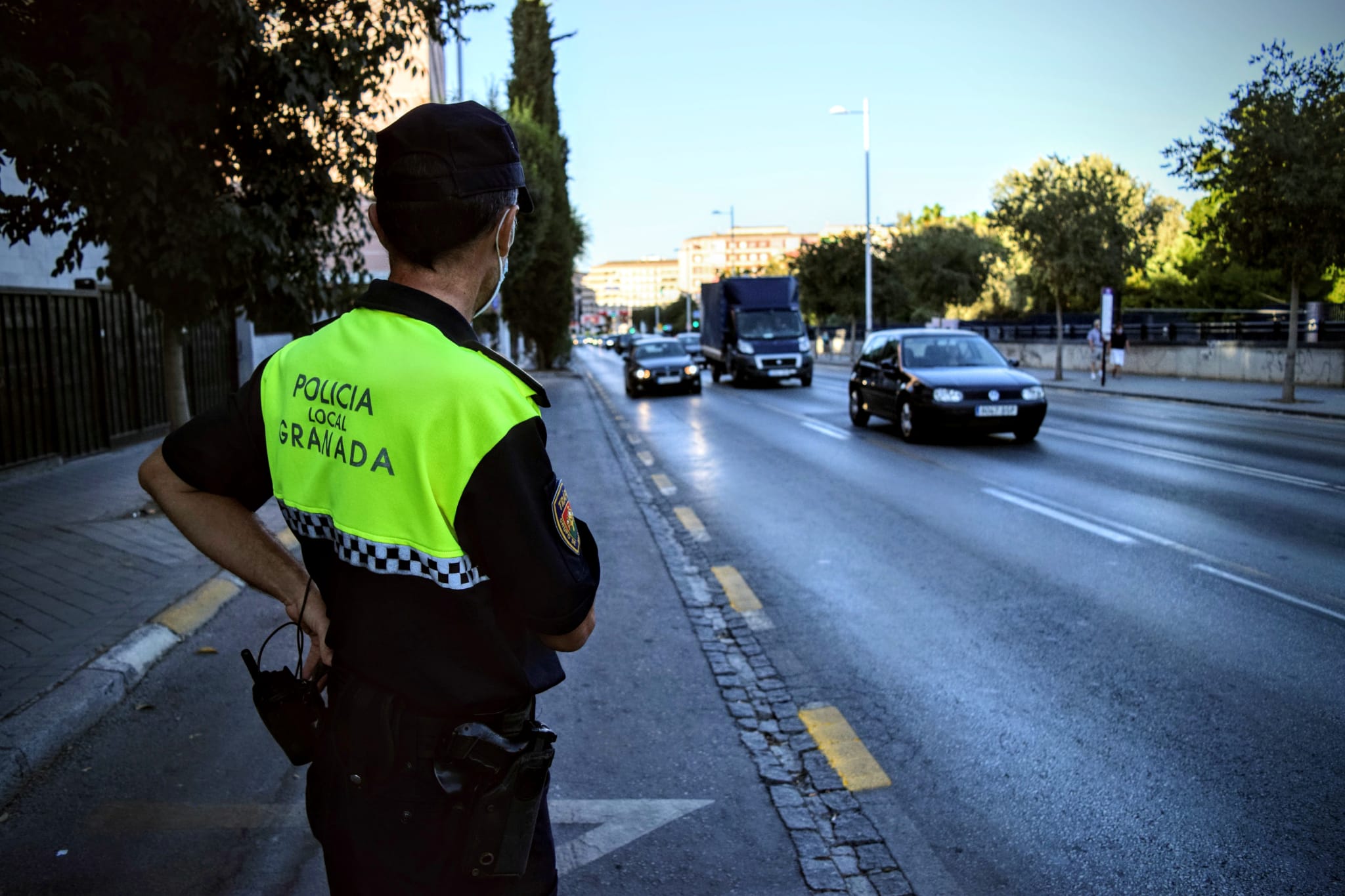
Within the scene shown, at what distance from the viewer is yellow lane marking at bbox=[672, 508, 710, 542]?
9.14 metres

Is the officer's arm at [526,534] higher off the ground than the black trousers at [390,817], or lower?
higher

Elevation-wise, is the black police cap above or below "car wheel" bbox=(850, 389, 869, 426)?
above

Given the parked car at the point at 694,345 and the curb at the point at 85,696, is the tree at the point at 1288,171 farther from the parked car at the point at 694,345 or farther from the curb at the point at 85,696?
the parked car at the point at 694,345

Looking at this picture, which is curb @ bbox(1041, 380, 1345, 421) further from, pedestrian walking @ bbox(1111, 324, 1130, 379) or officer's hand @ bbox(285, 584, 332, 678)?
officer's hand @ bbox(285, 584, 332, 678)

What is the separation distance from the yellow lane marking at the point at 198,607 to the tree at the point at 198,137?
98.8 inches

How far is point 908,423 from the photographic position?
15367 millimetres

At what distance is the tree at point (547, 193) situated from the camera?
129 feet

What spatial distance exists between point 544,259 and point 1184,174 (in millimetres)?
27507

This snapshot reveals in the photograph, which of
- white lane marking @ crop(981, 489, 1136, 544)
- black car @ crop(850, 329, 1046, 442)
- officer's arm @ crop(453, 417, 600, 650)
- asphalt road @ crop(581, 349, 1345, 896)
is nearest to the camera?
officer's arm @ crop(453, 417, 600, 650)

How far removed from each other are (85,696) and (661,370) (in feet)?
79.1

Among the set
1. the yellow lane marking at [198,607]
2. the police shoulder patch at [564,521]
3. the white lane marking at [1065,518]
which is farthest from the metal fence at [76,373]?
the police shoulder patch at [564,521]

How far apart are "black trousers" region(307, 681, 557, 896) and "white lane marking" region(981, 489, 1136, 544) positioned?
7.42m

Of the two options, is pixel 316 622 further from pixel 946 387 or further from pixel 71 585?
pixel 946 387

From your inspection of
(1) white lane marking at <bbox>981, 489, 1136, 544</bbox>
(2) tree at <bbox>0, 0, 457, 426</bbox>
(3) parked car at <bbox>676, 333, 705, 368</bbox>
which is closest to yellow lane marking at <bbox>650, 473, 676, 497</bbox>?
(1) white lane marking at <bbox>981, 489, 1136, 544</bbox>
